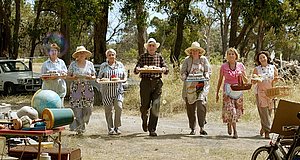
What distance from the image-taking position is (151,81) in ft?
31.8

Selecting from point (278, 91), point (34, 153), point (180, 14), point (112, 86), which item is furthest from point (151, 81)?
point (180, 14)

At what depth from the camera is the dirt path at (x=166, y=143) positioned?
7.83 metres

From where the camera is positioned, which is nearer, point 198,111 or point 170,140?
point 170,140

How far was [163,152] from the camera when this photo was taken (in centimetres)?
805

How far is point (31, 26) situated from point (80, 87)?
25774 mm

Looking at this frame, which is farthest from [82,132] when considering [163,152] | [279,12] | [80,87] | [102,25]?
[279,12]

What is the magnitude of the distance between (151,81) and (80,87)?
4.32 feet

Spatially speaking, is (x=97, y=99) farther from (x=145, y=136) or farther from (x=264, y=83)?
(x=264, y=83)

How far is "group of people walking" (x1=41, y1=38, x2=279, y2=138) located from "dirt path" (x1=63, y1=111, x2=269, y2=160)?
31 centimetres

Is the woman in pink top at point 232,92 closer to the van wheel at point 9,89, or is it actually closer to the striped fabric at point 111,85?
the striped fabric at point 111,85

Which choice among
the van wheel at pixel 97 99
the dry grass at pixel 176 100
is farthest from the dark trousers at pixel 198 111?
the van wheel at pixel 97 99

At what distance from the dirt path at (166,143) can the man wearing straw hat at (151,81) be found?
1.45 feet

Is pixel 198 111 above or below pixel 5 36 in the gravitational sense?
below

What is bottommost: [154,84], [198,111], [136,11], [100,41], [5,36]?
[198,111]
